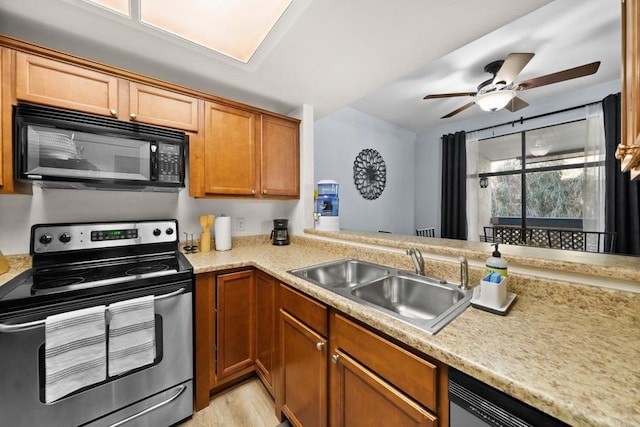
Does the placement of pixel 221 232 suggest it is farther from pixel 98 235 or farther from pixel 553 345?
pixel 553 345

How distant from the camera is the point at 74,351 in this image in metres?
1.02

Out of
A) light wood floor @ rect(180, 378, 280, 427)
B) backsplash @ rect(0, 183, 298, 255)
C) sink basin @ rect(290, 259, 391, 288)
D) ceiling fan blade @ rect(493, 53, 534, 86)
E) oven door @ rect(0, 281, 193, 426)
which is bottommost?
light wood floor @ rect(180, 378, 280, 427)

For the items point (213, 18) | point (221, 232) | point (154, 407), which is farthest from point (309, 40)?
point (154, 407)

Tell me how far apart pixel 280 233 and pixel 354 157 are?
2015 millimetres

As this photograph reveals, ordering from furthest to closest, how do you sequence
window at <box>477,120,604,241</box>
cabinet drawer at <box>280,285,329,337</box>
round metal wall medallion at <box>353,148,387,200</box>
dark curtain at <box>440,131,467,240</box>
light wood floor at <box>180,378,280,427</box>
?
dark curtain at <box>440,131,467,240</box>, round metal wall medallion at <box>353,148,387,200</box>, window at <box>477,120,604,241</box>, light wood floor at <box>180,378,280,427</box>, cabinet drawer at <box>280,285,329,337</box>

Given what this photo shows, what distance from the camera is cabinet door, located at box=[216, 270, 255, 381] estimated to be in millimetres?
1496

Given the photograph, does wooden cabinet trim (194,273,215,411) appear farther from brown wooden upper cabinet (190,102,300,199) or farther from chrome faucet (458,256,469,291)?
chrome faucet (458,256,469,291)

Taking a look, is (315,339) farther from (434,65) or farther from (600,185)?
(600,185)

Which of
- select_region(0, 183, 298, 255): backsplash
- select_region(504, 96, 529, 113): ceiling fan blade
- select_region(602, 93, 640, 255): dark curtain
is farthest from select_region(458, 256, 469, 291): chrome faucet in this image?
select_region(602, 93, 640, 255): dark curtain

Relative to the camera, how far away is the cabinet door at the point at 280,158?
2045 millimetres

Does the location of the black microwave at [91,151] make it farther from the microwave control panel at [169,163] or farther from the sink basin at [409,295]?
the sink basin at [409,295]

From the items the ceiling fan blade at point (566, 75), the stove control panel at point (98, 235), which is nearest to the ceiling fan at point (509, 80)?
the ceiling fan blade at point (566, 75)

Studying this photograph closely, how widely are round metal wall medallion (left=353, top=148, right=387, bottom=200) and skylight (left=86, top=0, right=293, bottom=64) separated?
2503 millimetres

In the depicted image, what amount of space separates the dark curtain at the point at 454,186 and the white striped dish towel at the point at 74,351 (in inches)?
191
